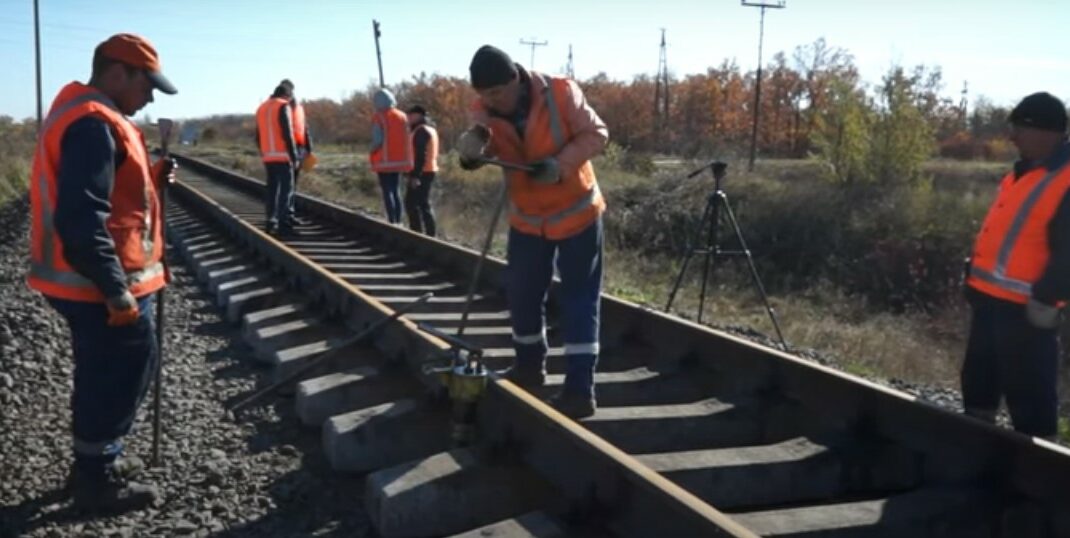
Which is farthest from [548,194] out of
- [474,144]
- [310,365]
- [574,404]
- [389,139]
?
[389,139]

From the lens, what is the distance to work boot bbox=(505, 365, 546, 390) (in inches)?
202

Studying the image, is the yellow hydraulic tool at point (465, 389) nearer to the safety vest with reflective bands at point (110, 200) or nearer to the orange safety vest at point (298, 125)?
the safety vest with reflective bands at point (110, 200)

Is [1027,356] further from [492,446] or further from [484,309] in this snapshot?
[484,309]

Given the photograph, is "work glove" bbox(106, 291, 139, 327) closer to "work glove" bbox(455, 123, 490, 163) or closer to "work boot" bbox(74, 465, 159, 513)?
"work boot" bbox(74, 465, 159, 513)

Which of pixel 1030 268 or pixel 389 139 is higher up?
pixel 389 139

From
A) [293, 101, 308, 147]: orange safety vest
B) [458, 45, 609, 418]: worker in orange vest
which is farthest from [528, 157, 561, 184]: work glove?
[293, 101, 308, 147]: orange safety vest

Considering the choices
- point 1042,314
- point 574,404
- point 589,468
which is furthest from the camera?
point 574,404

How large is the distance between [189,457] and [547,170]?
6.84 feet

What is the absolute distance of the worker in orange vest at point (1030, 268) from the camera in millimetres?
4234

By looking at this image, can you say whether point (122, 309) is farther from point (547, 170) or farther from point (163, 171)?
point (547, 170)

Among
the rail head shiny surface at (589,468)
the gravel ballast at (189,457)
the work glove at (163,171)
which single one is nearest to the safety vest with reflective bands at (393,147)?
the gravel ballast at (189,457)

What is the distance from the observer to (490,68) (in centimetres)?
429

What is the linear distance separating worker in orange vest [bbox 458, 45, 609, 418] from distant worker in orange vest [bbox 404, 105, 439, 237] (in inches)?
329

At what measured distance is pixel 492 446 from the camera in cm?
415
